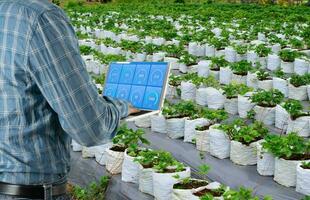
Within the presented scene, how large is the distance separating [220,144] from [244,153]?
37 centimetres

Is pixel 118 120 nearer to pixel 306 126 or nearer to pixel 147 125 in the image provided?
pixel 306 126

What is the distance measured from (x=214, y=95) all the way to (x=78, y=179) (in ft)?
9.07

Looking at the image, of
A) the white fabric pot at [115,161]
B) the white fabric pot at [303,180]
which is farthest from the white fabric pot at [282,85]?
the white fabric pot at [303,180]

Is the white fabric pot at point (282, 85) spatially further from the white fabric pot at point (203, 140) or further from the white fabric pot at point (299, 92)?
the white fabric pot at point (203, 140)

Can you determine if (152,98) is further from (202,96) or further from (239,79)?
(239,79)

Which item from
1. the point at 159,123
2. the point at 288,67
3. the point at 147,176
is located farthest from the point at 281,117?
the point at 288,67

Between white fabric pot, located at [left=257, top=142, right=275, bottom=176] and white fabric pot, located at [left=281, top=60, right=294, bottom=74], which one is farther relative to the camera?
white fabric pot, located at [left=281, top=60, right=294, bottom=74]

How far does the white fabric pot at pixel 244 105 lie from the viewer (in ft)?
25.3

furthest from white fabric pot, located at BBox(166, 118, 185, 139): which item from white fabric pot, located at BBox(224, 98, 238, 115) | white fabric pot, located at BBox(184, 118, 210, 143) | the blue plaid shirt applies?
the blue plaid shirt

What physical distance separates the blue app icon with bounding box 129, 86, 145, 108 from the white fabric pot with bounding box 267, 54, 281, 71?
817 cm

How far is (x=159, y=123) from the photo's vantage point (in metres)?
7.57

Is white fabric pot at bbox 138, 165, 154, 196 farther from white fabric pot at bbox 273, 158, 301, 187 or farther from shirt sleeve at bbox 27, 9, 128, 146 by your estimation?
shirt sleeve at bbox 27, 9, 128, 146

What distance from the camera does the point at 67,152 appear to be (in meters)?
2.34

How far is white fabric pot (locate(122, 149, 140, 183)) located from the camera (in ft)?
19.4
